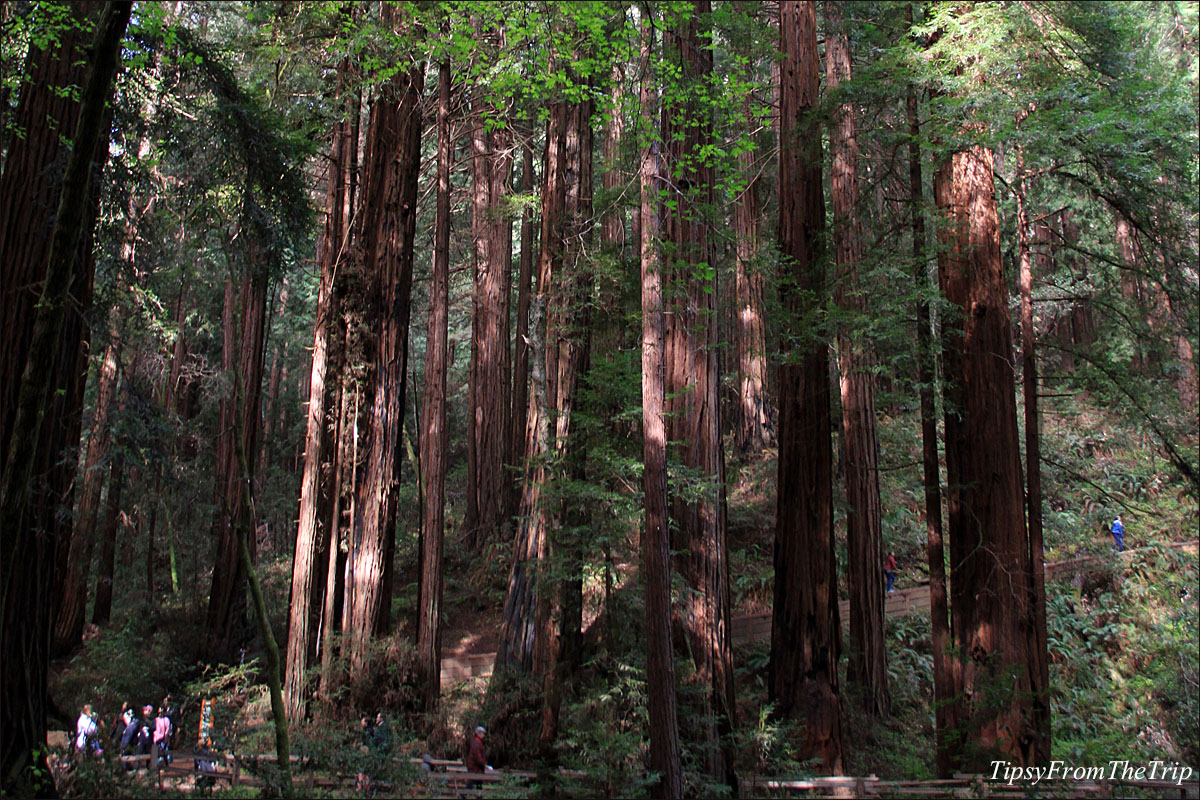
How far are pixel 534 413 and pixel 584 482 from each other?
174 centimetres

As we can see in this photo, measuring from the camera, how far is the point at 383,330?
11102mm

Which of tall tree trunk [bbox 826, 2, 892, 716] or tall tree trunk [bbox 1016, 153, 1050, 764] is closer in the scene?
tall tree trunk [bbox 1016, 153, 1050, 764]

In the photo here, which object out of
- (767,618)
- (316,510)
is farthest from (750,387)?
(316,510)

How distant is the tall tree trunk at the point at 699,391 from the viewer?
29.7ft

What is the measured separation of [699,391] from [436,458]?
15.4 ft

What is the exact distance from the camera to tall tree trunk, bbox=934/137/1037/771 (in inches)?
351

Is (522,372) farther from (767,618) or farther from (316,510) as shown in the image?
(316,510)

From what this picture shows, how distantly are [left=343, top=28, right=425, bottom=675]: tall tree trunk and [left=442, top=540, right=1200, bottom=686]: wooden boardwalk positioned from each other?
9.95 feet

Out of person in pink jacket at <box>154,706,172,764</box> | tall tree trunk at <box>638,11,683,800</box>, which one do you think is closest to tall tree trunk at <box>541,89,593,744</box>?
tall tree trunk at <box>638,11,683,800</box>

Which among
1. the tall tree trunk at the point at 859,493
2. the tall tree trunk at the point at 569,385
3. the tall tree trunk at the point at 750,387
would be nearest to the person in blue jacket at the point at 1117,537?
the tall tree trunk at the point at 750,387

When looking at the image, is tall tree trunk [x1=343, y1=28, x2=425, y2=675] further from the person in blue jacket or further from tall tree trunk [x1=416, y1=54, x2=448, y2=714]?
the person in blue jacket

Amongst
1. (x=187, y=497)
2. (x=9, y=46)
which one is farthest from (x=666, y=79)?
(x=187, y=497)

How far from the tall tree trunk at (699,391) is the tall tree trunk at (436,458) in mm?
3908

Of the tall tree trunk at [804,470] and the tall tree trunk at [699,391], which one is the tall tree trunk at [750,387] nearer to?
the tall tree trunk at [804,470]
